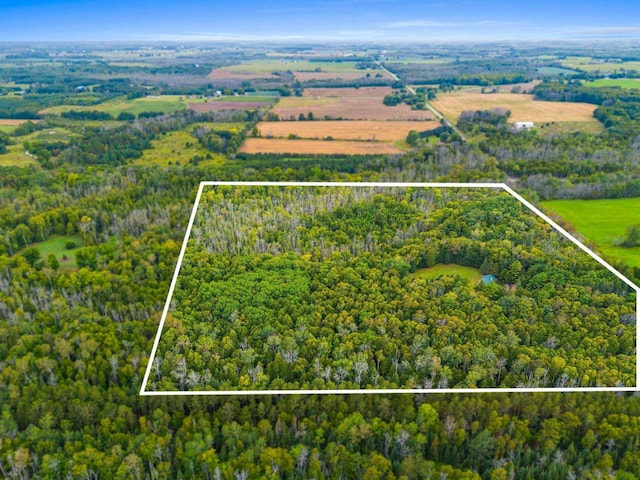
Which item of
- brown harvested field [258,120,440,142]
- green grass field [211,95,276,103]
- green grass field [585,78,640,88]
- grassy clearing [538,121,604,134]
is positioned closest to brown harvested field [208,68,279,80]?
green grass field [211,95,276,103]

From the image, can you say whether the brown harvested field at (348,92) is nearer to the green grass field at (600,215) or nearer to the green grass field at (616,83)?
the green grass field at (616,83)

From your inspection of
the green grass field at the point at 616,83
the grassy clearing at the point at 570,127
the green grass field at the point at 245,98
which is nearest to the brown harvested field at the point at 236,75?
the green grass field at the point at 245,98

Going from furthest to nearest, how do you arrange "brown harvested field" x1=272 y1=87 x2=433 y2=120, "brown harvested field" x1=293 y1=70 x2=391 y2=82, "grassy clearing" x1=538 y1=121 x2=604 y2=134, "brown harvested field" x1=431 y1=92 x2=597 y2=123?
"brown harvested field" x1=293 y1=70 x2=391 y2=82 → "brown harvested field" x1=272 y1=87 x2=433 y2=120 → "brown harvested field" x1=431 y1=92 x2=597 y2=123 → "grassy clearing" x1=538 y1=121 x2=604 y2=134

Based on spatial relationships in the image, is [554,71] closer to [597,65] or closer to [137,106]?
[597,65]

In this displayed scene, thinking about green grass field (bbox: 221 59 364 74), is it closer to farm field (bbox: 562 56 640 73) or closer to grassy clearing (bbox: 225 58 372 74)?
grassy clearing (bbox: 225 58 372 74)

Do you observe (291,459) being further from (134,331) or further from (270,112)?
(270,112)

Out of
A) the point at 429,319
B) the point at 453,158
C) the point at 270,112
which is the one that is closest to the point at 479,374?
the point at 429,319
